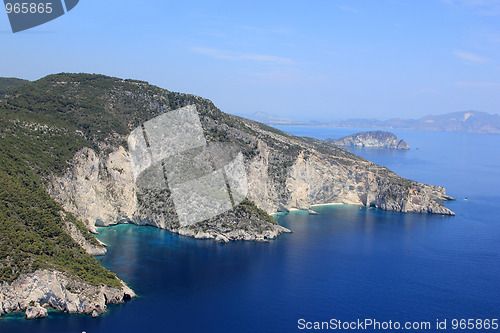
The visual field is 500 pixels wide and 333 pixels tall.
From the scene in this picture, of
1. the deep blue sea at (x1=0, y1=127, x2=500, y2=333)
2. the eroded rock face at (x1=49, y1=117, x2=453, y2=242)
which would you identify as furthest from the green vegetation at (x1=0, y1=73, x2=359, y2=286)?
the deep blue sea at (x1=0, y1=127, x2=500, y2=333)

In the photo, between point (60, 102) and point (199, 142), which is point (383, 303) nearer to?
point (199, 142)

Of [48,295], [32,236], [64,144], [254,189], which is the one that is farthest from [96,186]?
[48,295]

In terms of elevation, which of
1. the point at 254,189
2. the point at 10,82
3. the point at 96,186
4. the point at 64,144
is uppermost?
the point at 10,82

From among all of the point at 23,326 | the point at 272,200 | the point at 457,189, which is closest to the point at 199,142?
the point at 272,200

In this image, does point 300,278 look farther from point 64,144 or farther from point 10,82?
point 10,82

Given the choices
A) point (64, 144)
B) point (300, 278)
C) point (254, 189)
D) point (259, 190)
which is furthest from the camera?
point (259, 190)

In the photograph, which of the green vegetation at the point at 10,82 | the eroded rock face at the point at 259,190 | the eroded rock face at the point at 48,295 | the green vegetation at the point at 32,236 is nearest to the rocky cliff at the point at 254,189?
the eroded rock face at the point at 259,190
